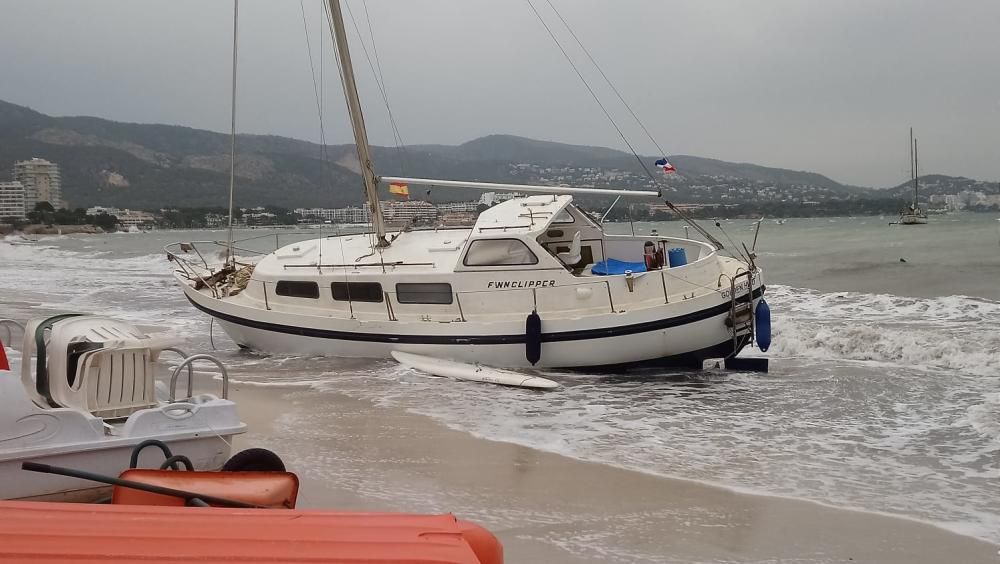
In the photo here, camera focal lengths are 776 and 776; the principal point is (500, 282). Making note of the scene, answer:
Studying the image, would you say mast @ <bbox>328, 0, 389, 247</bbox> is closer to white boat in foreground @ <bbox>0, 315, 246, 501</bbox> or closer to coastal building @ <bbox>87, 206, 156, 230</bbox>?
white boat in foreground @ <bbox>0, 315, 246, 501</bbox>

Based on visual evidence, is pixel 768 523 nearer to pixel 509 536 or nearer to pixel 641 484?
pixel 641 484

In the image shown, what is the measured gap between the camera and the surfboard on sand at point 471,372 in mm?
11242

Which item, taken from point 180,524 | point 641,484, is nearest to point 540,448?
point 641,484

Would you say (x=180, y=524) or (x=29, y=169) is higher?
(x=29, y=169)

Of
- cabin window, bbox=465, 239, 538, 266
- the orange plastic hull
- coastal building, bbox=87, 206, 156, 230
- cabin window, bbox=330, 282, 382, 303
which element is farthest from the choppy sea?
coastal building, bbox=87, 206, 156, 230

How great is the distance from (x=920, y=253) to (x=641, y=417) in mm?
38525

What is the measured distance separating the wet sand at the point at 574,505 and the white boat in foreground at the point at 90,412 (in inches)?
51.3

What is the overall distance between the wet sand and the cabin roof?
4.56 m

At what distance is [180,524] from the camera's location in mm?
3127

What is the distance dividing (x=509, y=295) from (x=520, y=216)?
1589mm

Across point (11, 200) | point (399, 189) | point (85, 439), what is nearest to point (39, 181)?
point (11, 200)

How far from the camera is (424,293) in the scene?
12.9 meters

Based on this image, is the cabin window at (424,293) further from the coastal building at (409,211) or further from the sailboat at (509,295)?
the coastal building at (409,211)

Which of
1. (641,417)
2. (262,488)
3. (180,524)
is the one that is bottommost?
(641,417)
